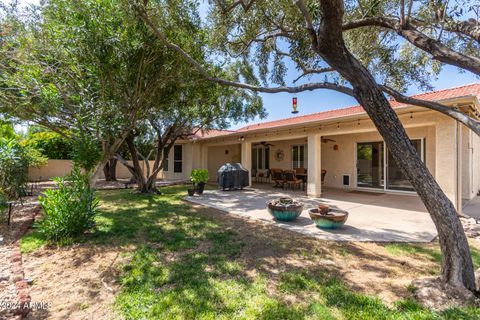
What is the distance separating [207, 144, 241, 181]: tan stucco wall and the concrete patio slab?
30.0ft

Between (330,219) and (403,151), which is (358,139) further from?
(403,151)

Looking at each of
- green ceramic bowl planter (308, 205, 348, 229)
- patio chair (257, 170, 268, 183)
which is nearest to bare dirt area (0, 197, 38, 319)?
green ceramic bowl planter (308, 205, 348, 229)

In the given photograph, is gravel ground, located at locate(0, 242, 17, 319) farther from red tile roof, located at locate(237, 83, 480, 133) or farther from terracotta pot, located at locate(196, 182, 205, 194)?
red tile roof, located at locate(237, 83, 480, 133)

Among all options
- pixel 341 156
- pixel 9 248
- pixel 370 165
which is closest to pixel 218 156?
pixel 341 156

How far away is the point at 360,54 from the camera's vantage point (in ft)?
22.9

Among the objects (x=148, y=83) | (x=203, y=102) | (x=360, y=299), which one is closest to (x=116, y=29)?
(x=148, y=83)

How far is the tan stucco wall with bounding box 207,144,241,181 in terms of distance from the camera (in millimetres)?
19703

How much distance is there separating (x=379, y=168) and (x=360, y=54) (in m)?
7.21

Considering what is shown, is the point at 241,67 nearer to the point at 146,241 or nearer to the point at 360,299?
the point at 146,241

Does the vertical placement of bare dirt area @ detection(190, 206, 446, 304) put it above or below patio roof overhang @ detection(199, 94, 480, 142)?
below

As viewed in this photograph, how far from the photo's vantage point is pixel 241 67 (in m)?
10.4

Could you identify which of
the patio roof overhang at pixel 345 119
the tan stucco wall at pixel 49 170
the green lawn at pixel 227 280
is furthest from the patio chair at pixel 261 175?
the tan stucco wall at pixel 49 170

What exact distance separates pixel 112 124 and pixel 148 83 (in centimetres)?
150

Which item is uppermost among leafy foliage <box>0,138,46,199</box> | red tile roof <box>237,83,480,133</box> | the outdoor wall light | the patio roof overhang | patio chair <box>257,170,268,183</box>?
the outdoor wall light
